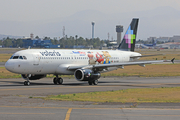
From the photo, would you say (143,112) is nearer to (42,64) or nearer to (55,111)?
(55,111)

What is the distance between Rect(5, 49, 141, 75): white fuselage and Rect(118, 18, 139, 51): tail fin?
529 cm

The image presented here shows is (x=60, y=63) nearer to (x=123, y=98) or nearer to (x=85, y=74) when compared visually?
(x=85, y=74)

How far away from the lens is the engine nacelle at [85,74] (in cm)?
3860

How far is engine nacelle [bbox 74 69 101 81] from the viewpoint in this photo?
38.6 metres

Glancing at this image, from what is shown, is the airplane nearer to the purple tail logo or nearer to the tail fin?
the tail fin

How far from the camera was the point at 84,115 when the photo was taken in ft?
58.1

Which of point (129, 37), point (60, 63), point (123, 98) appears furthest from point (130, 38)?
point (123, 98)

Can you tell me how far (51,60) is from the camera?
39.3m

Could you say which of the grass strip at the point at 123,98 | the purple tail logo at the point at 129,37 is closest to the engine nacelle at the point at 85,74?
the grass strip at the point at 123,98

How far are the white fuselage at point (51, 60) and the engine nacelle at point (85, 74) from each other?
6.05 feet

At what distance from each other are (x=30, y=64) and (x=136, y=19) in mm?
22377

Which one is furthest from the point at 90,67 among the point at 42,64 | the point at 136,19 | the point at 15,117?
the point at 15,117

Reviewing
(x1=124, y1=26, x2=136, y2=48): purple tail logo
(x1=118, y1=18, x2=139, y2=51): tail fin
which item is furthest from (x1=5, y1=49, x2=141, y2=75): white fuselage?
(x1=124, y1=26, x2=136, y2=48): purple tail logo

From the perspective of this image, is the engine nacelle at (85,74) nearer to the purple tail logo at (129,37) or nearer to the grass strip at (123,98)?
the grass strip at (123,98)
